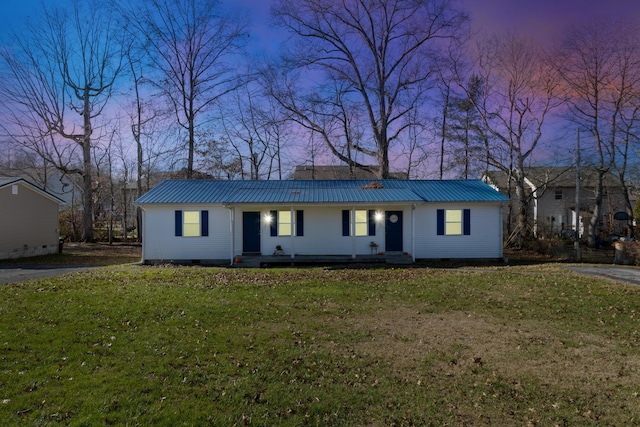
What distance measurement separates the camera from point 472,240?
16641 mm

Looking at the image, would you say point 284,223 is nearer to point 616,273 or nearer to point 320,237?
point 320,237

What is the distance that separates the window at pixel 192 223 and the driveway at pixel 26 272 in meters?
4.34

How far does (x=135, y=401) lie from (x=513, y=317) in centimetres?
663

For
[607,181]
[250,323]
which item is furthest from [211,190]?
[607,181]

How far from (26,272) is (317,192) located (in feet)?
37.4

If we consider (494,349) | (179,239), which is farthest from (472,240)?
(179,239)

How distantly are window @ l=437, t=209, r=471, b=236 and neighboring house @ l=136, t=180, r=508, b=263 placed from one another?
0.04 meters

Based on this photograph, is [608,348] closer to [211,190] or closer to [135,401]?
[135,401]

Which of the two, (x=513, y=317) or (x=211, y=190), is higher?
(x=211, y=190)

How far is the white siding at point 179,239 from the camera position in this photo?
16.3 m

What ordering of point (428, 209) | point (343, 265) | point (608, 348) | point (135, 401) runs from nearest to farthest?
point (135, 401) < point (608, 348) < point (343, 265) < point (428, 209)

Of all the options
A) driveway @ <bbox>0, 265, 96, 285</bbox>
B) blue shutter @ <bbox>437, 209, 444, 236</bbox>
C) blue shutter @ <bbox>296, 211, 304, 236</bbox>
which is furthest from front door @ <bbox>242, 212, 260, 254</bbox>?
blue shutter @ <bbox>437, 209, 444, 236</bbox>

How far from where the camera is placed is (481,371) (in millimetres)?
4695

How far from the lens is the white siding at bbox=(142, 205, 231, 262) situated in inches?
643
